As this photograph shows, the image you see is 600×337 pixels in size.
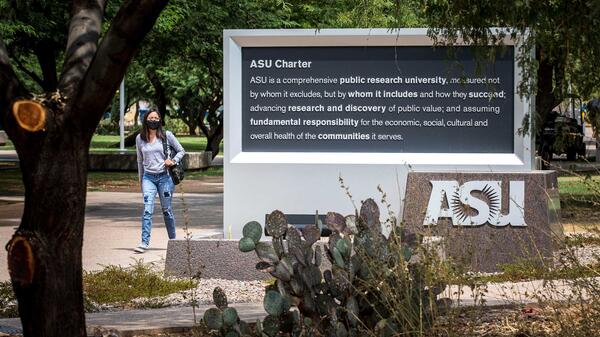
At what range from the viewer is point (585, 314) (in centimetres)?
683

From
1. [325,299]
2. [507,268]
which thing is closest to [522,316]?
[325,299]

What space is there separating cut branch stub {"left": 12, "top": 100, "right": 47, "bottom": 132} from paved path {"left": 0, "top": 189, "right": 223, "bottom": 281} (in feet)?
19.6

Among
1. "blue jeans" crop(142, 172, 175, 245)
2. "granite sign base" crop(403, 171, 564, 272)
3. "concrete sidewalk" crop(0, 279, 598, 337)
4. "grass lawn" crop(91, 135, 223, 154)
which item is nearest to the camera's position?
"concrete sidewalk" crop(0, 279, 598, 337)

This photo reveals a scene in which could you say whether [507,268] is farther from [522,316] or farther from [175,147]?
[175,147]

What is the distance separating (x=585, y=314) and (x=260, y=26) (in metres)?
22.0

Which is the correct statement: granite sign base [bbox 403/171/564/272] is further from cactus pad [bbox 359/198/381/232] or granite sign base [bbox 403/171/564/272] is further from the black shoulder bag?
cactus pad [bbox 359/198/381/232]

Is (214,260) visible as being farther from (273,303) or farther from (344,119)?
(273,303)

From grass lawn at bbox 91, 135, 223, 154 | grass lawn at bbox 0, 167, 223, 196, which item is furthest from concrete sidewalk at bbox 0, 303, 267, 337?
grass lawn at bbox 91, 135, 223, 154

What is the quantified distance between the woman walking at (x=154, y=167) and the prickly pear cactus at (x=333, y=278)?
8.32 m

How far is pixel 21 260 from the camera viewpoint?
6797 millimetres

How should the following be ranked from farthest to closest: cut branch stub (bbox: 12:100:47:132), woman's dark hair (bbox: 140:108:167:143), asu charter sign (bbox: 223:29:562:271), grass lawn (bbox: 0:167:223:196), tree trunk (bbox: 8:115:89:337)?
grass lawn (bbox: 0:167:223:196), woman's dark hair (bbox: 140:108:167:143), asu charter sign (bbox: 223:29:562:271), tree trunk (bbox: 8:115:89:337), cut branch stub (bbox: 12:100:47:132)

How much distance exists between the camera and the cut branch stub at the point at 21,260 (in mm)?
6762

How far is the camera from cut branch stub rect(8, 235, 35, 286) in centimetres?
676

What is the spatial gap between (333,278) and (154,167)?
8533mm
